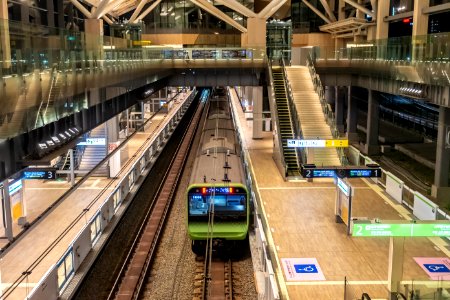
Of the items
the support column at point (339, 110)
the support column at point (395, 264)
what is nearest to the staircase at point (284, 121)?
the support column at point (395, 264)

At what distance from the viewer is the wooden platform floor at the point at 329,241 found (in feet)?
41.8

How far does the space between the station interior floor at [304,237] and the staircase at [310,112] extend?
1454 mm

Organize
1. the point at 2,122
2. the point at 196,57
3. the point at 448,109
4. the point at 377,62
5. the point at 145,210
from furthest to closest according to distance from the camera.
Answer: the point at 196,57, the point at 377,62, the point at 448,109, the point at 145,210, the point at 2,122

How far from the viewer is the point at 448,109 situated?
74.9 feet

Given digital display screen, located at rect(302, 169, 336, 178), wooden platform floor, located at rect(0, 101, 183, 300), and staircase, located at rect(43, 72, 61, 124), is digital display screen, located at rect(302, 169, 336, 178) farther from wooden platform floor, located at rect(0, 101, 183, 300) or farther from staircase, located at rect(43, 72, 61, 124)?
staircase, located at rect(43, 72, 61, 124)

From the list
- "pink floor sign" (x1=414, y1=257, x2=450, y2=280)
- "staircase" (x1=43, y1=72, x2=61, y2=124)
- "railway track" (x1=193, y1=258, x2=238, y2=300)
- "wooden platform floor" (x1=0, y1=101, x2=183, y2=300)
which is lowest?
"railway track" (x1=193, y1=258, x2=238, y2=300)

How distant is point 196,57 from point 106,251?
55.9 ft

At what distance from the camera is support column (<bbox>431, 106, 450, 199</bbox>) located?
903 inches

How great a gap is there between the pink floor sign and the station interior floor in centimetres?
20

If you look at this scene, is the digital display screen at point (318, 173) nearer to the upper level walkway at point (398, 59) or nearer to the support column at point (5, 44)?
the upper level walkway at point (398, 59)

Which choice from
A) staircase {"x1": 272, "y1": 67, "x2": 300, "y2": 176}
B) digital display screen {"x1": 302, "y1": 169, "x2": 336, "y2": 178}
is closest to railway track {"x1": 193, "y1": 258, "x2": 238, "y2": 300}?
digital display screen {"x1": 302, "y1": 169, "x2": 336, "y2": 178}

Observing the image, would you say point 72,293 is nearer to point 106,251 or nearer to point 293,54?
point 106,251

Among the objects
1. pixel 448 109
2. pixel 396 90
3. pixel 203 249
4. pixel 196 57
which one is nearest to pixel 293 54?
pixel 196 57

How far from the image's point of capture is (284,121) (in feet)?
87.0
